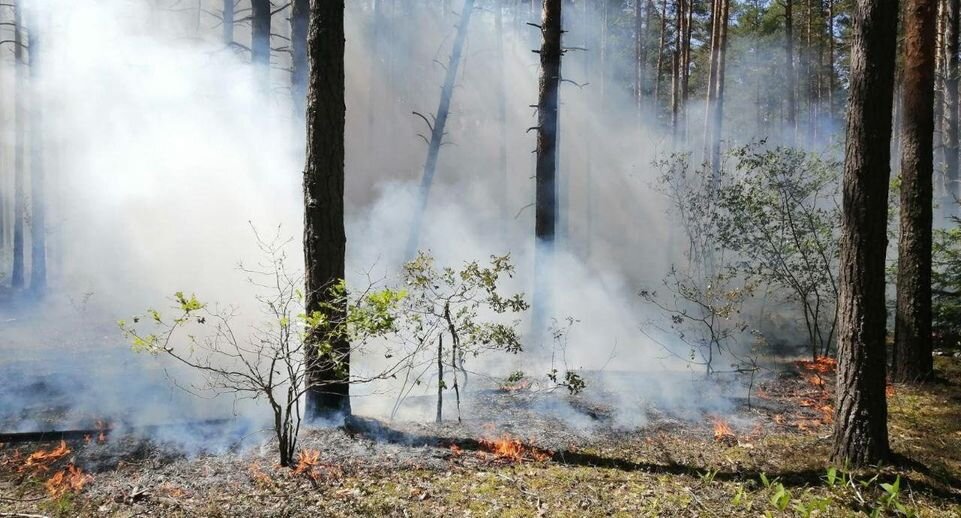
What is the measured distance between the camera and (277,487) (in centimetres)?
423

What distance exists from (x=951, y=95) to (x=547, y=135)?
1907 cm

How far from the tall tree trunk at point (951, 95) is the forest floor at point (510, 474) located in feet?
46.6

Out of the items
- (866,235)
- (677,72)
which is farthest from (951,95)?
(866,235)

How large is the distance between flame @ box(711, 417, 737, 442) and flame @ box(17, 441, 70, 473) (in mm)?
6214

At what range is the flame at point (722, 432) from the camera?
5.48 meters

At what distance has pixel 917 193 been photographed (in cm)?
632

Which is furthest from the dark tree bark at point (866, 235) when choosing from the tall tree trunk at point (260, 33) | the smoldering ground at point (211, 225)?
the tall tree trunk at point (260, 33)

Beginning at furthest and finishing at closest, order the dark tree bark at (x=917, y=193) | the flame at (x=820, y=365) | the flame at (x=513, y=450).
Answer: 1. the flame at (x=820, y=365)
2. the dark tree bark at (x=917, y=193)
3. the flame at (x=513, y=450)

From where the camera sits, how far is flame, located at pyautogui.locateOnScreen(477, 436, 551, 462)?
5004mm

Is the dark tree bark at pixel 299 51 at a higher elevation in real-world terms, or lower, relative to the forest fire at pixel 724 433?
higher

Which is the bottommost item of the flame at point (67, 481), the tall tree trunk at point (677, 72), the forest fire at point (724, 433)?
the forest fire at point (724, 433)

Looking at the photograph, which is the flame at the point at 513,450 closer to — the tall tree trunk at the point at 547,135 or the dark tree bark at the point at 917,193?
the tall tree trunk at the point at 547,135

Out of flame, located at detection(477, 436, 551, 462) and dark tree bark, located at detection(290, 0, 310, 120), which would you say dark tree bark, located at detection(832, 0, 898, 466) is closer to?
flame, located at detection(477, 436, 551, 462)

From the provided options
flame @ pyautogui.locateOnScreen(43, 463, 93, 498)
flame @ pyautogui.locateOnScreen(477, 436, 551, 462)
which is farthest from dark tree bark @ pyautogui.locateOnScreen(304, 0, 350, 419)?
flame @ pyautogui.locateOnScreen(43, 463, 93, 498)
